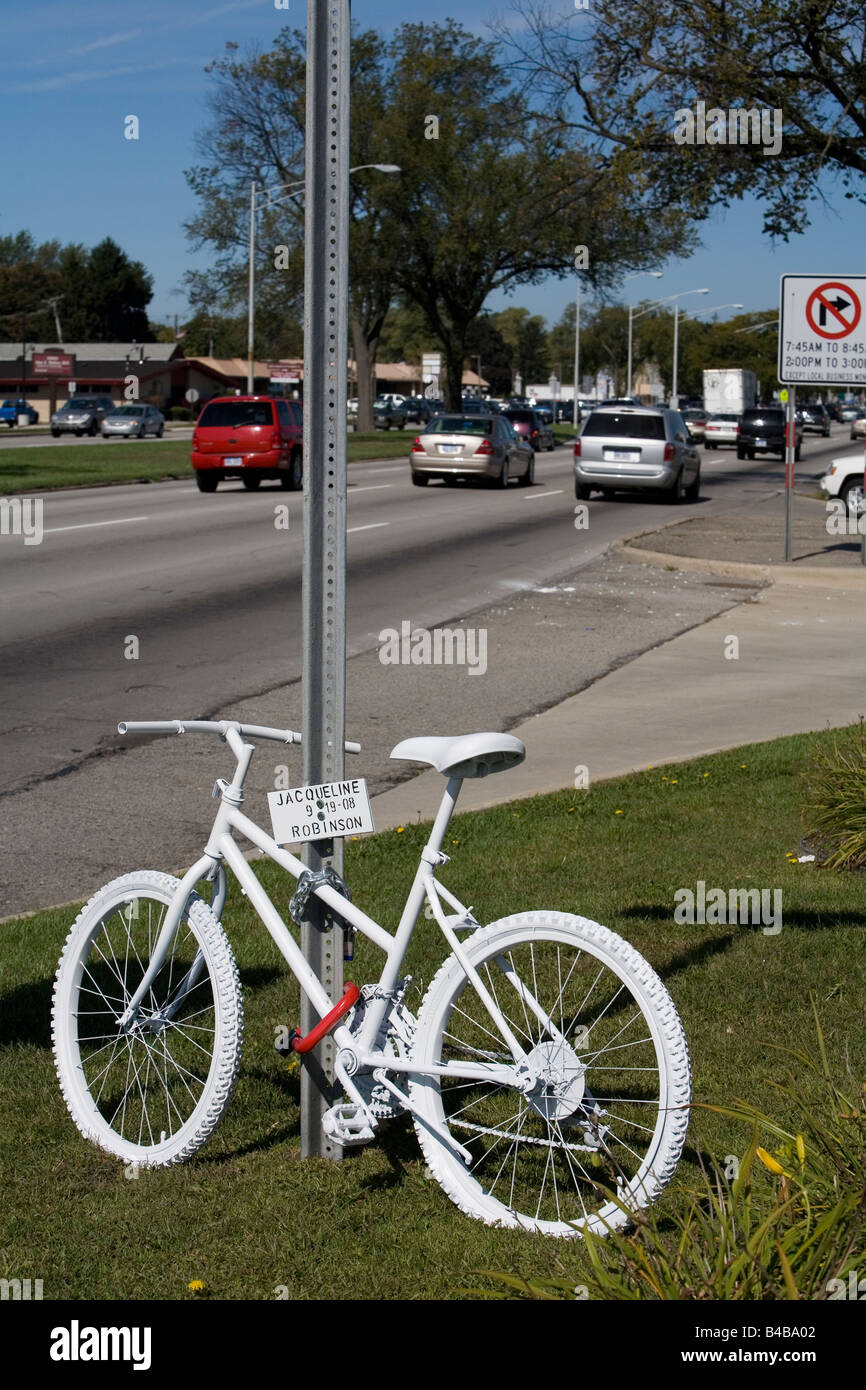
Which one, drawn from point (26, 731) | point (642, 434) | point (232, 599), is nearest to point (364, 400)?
point (642, 434)

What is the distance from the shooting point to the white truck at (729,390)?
76.0m

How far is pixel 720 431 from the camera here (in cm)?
6172

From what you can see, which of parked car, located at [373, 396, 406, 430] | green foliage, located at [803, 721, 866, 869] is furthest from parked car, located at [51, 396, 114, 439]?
green foliage, located at [803, 721, 866, 869]

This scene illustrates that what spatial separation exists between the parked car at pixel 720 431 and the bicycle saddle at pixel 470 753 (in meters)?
59.0

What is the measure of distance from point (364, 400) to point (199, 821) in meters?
59.4

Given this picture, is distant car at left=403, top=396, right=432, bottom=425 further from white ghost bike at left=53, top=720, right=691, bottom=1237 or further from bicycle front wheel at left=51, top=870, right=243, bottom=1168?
white ghost bike at left=53, top=720, right=691, bottom=1237

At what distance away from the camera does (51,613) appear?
14.5 meters

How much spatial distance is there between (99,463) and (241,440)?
848cm

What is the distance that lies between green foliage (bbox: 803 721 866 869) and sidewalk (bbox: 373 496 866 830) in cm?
173

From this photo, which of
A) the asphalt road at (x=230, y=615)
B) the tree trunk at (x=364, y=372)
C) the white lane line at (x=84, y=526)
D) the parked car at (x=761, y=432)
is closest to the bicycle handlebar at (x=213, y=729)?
the asphalt road at (x=230, y=615)

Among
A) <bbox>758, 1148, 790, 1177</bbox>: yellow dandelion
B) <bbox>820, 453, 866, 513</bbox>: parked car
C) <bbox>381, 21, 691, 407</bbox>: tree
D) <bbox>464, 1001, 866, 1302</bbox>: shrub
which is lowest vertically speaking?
<bbox>464, 1001, 866, 1302</bbox>: shrub

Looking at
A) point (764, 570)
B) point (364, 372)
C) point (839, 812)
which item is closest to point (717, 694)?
point (839, 812)

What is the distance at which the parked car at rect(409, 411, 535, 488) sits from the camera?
3269 cm

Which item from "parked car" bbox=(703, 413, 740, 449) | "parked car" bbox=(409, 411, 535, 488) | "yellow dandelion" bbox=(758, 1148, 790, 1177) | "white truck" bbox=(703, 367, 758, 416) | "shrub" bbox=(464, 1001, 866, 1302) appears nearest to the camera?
"shrub" bbox=(464, 1001, 866, 1302)
